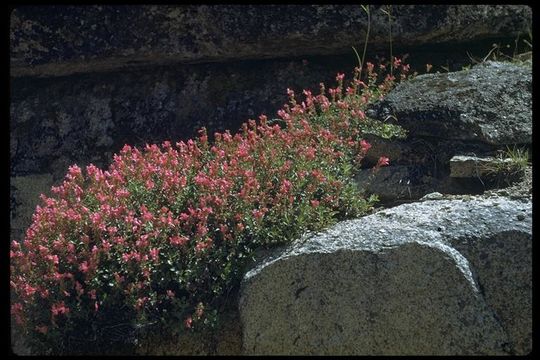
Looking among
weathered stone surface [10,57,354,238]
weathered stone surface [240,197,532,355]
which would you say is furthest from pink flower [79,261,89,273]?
weathered stone surface [10,57,354,238]

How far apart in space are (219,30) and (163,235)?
231 cm

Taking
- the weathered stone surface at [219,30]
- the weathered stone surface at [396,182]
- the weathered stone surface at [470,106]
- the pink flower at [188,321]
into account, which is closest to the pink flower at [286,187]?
the weathered stone surface at [396,182]

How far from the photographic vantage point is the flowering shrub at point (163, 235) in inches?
181

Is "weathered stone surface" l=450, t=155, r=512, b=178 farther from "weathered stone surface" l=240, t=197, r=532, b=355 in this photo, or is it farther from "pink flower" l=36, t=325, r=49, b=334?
"pink flower" l=36, t=325, r=49, b=334

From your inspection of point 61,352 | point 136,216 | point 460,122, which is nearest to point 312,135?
point 460,122

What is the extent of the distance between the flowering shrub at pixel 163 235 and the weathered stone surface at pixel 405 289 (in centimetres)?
27

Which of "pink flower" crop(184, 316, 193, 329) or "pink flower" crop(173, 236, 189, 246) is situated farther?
"pink flower" crop(173, 236, 189, 246)

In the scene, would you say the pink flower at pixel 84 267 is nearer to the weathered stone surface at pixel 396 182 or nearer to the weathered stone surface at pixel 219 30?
the weathered stone surface at pixel 396 182

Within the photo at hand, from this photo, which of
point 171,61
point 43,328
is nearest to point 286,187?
point 43,328

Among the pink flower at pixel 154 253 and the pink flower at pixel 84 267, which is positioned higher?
the pink flower at pixel 154 253

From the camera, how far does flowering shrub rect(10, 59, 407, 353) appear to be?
459 centimetres

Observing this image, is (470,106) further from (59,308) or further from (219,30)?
(59,308)

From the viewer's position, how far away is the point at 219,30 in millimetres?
6426

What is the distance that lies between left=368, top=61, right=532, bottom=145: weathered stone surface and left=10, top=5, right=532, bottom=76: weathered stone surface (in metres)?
0.79
